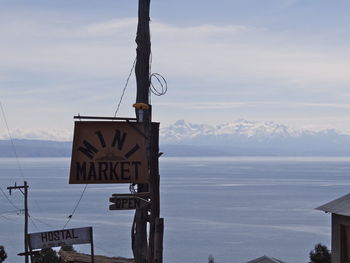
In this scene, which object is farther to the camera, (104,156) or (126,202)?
(126,202)

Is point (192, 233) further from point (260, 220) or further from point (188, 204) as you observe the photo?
point (188, 204)

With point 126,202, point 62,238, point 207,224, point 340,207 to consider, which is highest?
point 126,202

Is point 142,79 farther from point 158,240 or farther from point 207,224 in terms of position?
point 207,224

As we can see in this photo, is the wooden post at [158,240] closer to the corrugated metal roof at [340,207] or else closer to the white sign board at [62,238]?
the white sign board at [62,238]

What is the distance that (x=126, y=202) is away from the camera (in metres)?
9.76

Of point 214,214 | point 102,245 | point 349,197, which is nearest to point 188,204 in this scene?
point 214,214

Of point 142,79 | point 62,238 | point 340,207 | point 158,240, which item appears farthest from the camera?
point 340,207

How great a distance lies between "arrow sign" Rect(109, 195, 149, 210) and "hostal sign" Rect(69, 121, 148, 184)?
1.09 feet

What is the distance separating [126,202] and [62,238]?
5131 millimetres

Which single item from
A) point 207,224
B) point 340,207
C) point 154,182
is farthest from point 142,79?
point 207,224

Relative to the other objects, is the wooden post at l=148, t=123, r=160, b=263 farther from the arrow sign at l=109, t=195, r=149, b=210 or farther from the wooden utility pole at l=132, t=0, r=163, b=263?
the arrow sign at l=109, t=195, r=149, b=210

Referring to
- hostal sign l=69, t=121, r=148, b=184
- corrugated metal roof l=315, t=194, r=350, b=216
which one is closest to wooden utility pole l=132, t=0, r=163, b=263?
hostal sign l=69, t=121, r=148, b=184

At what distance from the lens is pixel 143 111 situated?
32.4 feet

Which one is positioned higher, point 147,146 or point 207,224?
point 147,146
